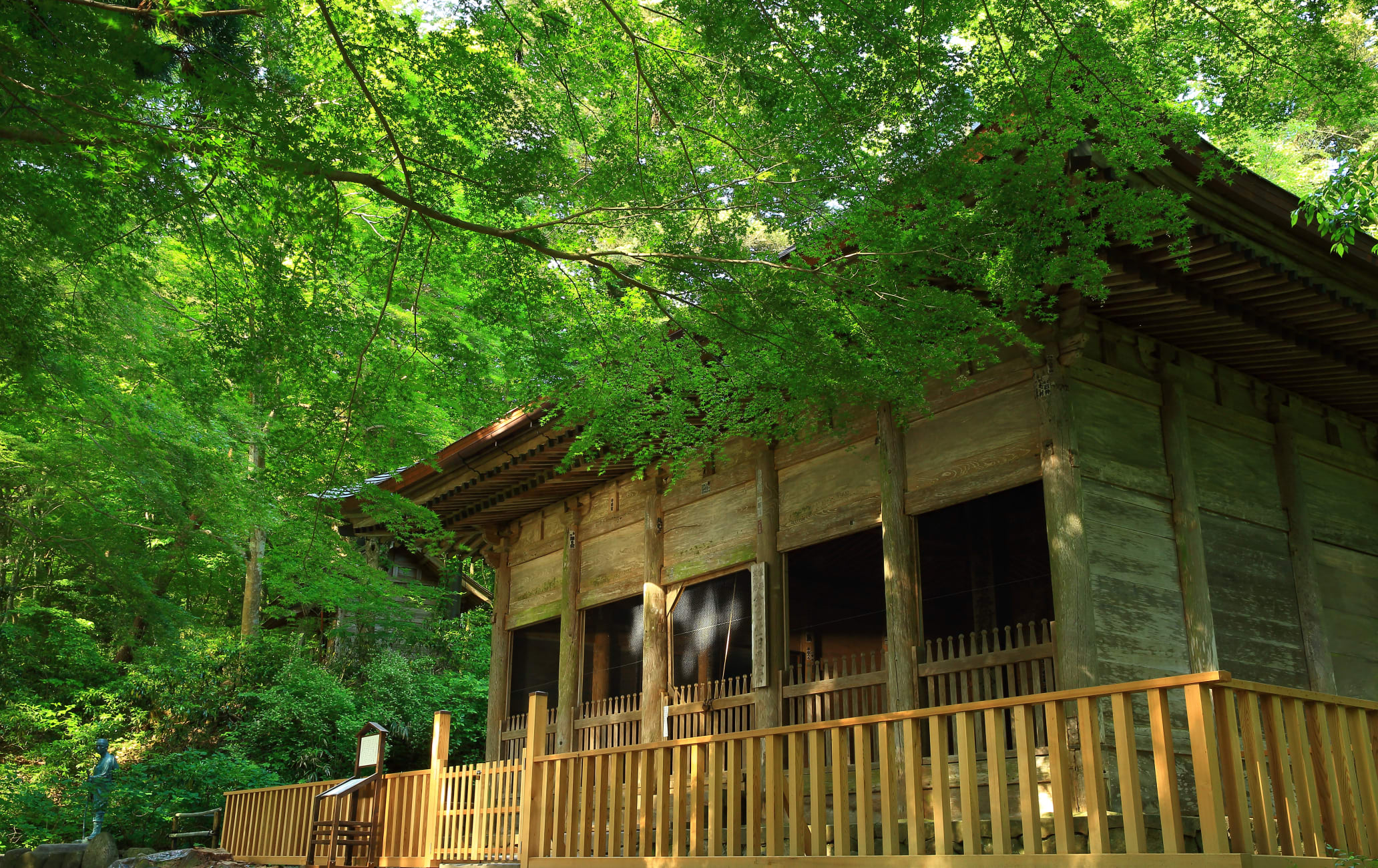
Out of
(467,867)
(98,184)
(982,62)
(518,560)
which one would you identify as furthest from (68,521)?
(982,62)

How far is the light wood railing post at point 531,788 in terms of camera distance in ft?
22.7

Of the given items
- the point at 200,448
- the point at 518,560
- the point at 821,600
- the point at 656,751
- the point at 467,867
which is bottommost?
the point at 467,867

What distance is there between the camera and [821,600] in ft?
33.7

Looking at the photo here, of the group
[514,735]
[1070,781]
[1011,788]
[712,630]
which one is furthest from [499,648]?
[1070,781]

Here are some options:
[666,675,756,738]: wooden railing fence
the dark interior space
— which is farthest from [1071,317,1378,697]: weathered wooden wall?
[666,675,756,738]: wooden railing fence

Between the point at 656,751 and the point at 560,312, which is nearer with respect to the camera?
the point at 656,751

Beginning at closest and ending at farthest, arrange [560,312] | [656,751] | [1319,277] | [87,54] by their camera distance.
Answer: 1. [87,54]
2. [656,751]
3. [1319,277]
4. [560,312]

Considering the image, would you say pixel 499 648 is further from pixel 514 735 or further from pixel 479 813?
pixel 479 813

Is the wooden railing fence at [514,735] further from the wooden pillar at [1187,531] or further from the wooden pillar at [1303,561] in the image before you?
the wooden pillar at [1303,561]

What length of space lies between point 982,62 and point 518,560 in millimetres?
8557

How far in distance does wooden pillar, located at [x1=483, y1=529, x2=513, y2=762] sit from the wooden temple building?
126cm

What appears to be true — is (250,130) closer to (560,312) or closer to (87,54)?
(87,54)

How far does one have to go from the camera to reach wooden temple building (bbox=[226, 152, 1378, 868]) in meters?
4.32

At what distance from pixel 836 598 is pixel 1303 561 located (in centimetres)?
409
